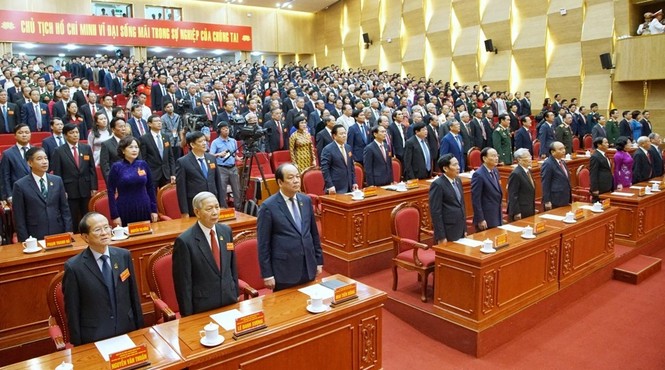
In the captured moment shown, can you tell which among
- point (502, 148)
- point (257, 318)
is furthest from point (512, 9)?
point (257, 318)

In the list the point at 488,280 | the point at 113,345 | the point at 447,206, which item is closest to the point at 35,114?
the point at 447,206

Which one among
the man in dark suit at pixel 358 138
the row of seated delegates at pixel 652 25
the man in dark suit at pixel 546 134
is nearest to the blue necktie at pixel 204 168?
the man in dark suit at pixel 358 138

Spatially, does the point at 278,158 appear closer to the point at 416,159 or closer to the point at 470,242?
the point at 416,159

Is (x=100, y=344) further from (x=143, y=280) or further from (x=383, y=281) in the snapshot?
(x=383, y=281)

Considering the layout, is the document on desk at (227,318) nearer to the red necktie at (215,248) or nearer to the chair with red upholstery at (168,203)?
the red necktie at (215,248)

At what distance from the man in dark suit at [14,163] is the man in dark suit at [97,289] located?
2559 mm

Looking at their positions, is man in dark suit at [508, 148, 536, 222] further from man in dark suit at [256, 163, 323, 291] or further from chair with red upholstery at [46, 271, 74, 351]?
chair with red upholstery at [46, 271, 74, 351]

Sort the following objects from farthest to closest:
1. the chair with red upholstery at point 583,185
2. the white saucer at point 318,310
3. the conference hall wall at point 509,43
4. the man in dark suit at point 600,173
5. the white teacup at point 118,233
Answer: the conference hall wall at point 509,43 → the chair with red upholstery at point 583,185 → the man in dark suit at point 600,173 → the white teacup at point 118,233 → the white saucer at point 318,310

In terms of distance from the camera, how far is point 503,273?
3.56 meters

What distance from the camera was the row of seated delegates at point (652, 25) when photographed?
1088cm

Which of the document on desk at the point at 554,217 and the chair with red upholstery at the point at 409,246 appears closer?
the chair with red upholstery at the point at 409,246

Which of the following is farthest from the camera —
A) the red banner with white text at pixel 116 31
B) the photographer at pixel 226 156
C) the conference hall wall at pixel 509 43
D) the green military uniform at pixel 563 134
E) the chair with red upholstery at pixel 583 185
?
the red banner with white text at pixel 116 31

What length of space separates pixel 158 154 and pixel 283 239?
290cm

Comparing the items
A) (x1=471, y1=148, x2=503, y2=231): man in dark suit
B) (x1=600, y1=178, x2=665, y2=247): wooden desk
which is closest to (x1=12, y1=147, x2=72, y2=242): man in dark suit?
(x1=471, y1=148, x2=503, y2=231): man in dark suit
